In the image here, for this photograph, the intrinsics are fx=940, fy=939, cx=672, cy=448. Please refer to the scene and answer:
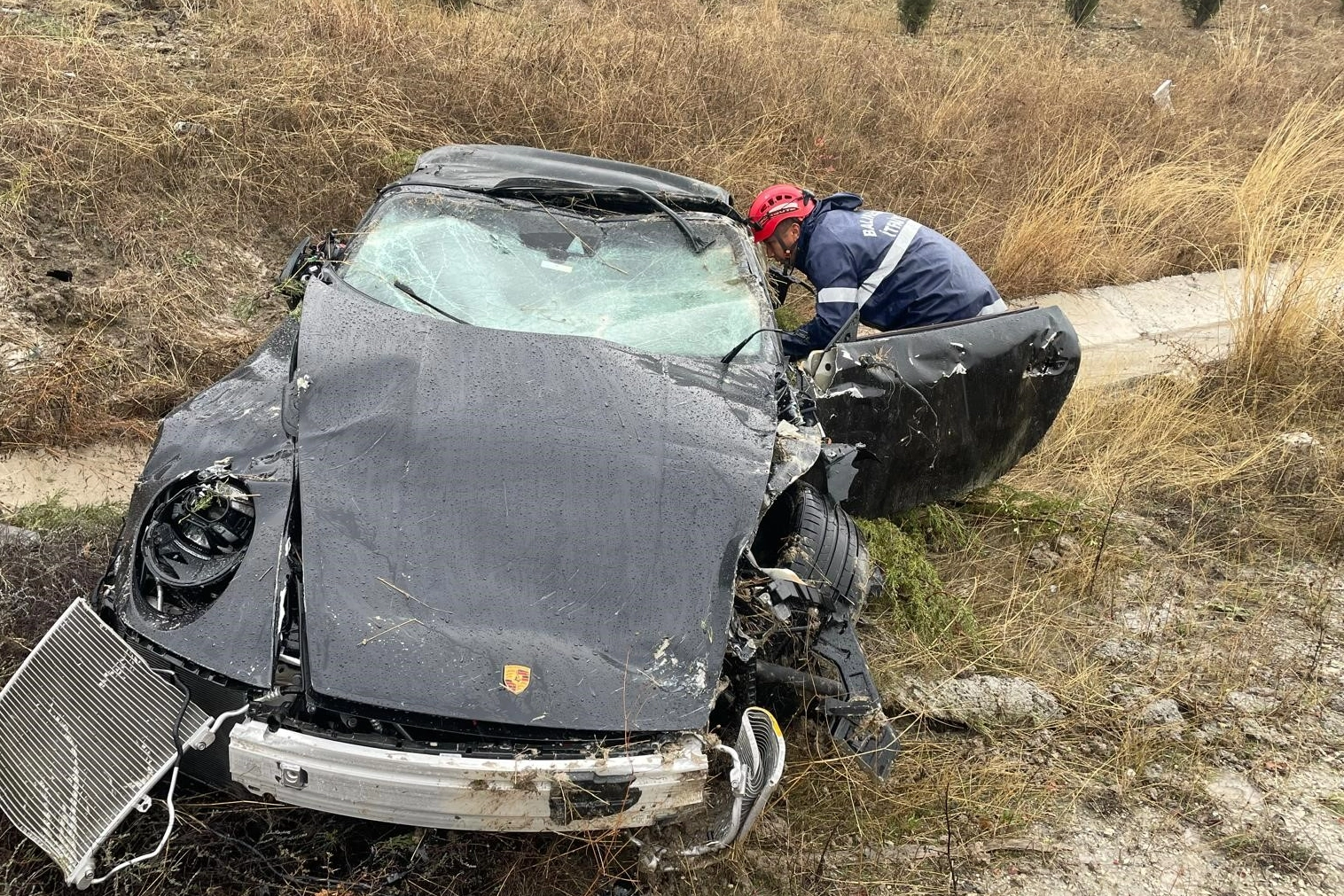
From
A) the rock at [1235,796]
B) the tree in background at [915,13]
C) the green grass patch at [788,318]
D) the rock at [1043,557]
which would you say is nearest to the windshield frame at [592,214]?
the green grass patch at [788,318]

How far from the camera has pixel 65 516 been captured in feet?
11.3

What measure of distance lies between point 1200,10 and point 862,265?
10.9m

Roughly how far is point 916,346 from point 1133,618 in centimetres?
151

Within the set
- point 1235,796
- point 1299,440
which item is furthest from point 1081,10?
point 1235,796

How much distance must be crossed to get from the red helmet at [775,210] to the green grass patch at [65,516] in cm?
274

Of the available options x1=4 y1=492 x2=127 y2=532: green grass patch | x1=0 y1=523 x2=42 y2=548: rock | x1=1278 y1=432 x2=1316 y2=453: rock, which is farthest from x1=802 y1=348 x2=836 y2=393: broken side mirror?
x1=1278 y1=432 x2=1316 y2=453: rock

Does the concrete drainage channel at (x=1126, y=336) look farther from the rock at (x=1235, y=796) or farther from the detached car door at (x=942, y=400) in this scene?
the rock at (x=1235, y=796)

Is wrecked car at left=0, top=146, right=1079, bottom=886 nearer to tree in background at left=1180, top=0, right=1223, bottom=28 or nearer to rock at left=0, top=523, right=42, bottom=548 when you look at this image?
rock at left=0, top=523, right=42, bottom=548

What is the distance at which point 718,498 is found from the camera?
95.6 inches

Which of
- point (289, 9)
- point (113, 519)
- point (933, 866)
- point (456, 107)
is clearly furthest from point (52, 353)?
point (933, 866)

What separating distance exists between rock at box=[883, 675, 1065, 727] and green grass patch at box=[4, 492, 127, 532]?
110 inches

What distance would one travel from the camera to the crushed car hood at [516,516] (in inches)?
81.2

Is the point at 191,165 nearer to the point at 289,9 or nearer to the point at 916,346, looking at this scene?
the point at 289,9

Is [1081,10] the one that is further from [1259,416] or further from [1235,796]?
[1235,796]
